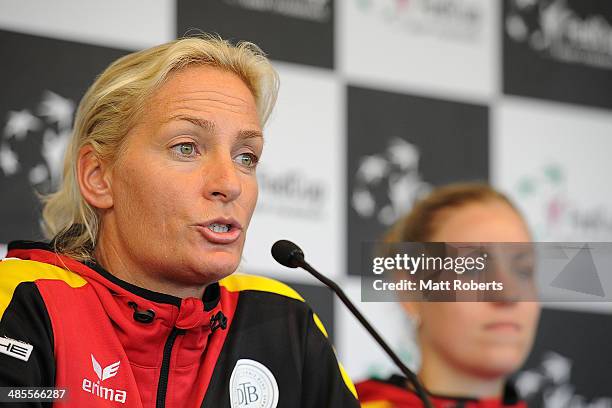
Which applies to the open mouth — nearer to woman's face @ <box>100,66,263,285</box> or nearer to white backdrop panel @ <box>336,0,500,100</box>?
woman's face @ <box>100,66,263,285</box>

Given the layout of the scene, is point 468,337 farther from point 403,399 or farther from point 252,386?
point 252,386

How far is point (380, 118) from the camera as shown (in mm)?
3336

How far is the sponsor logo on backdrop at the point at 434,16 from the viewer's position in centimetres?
341

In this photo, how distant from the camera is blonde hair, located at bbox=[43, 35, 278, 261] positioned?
5.91 feet

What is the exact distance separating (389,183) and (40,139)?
1.13m

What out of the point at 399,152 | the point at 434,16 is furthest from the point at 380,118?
the point at 434,16

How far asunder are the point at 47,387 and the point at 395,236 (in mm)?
1442

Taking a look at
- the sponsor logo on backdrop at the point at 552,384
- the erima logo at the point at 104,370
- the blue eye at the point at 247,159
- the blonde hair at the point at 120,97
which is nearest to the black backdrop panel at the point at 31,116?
the blonde hair at the point at 120,97

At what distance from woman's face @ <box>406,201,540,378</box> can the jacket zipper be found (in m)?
0.93

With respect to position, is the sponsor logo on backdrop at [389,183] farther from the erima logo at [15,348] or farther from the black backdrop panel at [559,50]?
the erima logo at [15,348]

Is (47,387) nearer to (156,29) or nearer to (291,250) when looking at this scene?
(291,250)

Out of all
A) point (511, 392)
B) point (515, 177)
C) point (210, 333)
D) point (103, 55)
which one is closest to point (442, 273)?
point (210, 333)

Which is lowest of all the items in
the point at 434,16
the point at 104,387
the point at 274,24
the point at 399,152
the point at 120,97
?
the point at 104,387

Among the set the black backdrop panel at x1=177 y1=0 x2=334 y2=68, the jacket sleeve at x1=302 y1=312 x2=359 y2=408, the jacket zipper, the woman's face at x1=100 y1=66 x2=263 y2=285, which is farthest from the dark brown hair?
the jacket zipper
